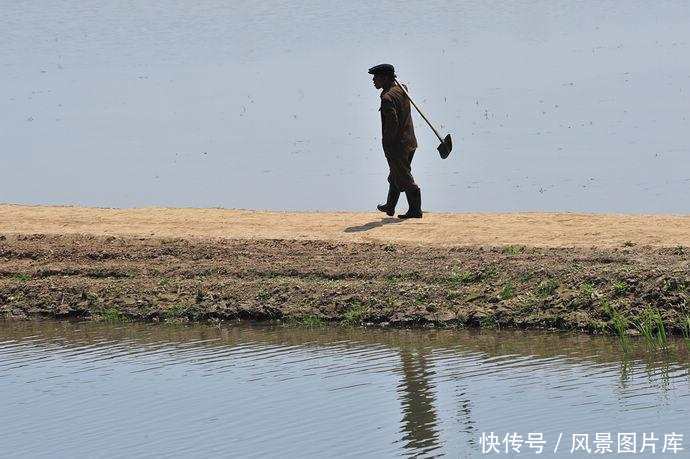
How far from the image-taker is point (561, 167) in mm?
24219

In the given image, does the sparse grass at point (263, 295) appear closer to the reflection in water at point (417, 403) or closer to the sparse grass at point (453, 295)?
the sparse grass at point (453, 295)

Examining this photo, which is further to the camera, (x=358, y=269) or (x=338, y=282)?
(x=358, y=269)

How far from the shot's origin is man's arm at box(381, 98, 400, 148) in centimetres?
1875

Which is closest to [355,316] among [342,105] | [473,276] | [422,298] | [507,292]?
[422,298]

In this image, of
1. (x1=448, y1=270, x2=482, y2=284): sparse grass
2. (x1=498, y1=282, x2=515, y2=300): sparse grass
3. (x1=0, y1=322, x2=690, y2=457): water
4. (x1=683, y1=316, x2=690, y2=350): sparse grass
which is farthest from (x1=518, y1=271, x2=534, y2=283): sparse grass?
(x1=683, y1=316, x2=690, y2=350): sparse grass

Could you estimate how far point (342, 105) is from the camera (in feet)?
102

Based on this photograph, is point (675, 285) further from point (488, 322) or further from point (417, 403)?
point (417, 403)

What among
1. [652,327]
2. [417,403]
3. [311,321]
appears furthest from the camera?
[311,321]

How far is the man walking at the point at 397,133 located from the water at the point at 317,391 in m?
3.62

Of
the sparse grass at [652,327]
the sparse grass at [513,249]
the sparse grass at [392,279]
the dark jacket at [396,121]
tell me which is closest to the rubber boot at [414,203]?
the dark jacket at [396,121]

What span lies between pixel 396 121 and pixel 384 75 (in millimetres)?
538

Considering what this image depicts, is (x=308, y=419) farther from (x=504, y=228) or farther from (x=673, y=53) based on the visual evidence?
(x=673, y=53)

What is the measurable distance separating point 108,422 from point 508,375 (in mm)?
3238

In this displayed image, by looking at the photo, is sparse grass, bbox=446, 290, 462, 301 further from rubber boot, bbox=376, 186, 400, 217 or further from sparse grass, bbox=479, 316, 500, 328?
rubber boot, bbox=376, 186, 400, 217
